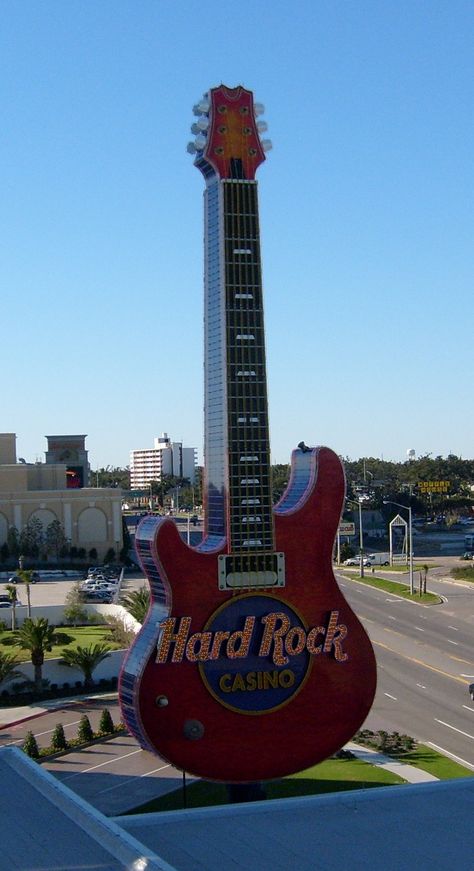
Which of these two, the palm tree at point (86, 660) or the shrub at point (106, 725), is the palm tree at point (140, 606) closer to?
the palm tree at point (86, 660)

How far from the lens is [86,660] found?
40.6 meters

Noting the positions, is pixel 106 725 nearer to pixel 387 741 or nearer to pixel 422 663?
pixel 387 741

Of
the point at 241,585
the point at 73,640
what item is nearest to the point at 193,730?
the point at 241,585

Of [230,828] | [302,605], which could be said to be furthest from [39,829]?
[302,605]

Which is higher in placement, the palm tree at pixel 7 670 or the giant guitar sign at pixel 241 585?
the giant guitar sign at pixel 241 585

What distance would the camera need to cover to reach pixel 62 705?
129 ft

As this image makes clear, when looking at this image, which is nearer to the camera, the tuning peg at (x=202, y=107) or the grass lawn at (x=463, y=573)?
the tuning peg at (x=202, y=107)

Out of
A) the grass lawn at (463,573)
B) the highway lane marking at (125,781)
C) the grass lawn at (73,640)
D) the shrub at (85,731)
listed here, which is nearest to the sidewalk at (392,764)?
the highway lane marking at (125,781)

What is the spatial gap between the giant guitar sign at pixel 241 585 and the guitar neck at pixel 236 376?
0.09 feet

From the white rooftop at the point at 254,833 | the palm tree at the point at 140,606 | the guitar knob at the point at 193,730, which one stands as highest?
the palm tree at the point at 140,606

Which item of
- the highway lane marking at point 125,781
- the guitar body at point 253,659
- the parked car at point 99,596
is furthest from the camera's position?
the parked car at point 99,596

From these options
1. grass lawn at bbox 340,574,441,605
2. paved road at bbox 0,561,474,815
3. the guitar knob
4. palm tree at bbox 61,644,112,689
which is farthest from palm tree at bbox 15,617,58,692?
grass lawn at bbox 340,574,441,605

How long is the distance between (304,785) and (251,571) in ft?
21.1

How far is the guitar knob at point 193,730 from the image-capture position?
23938mm
